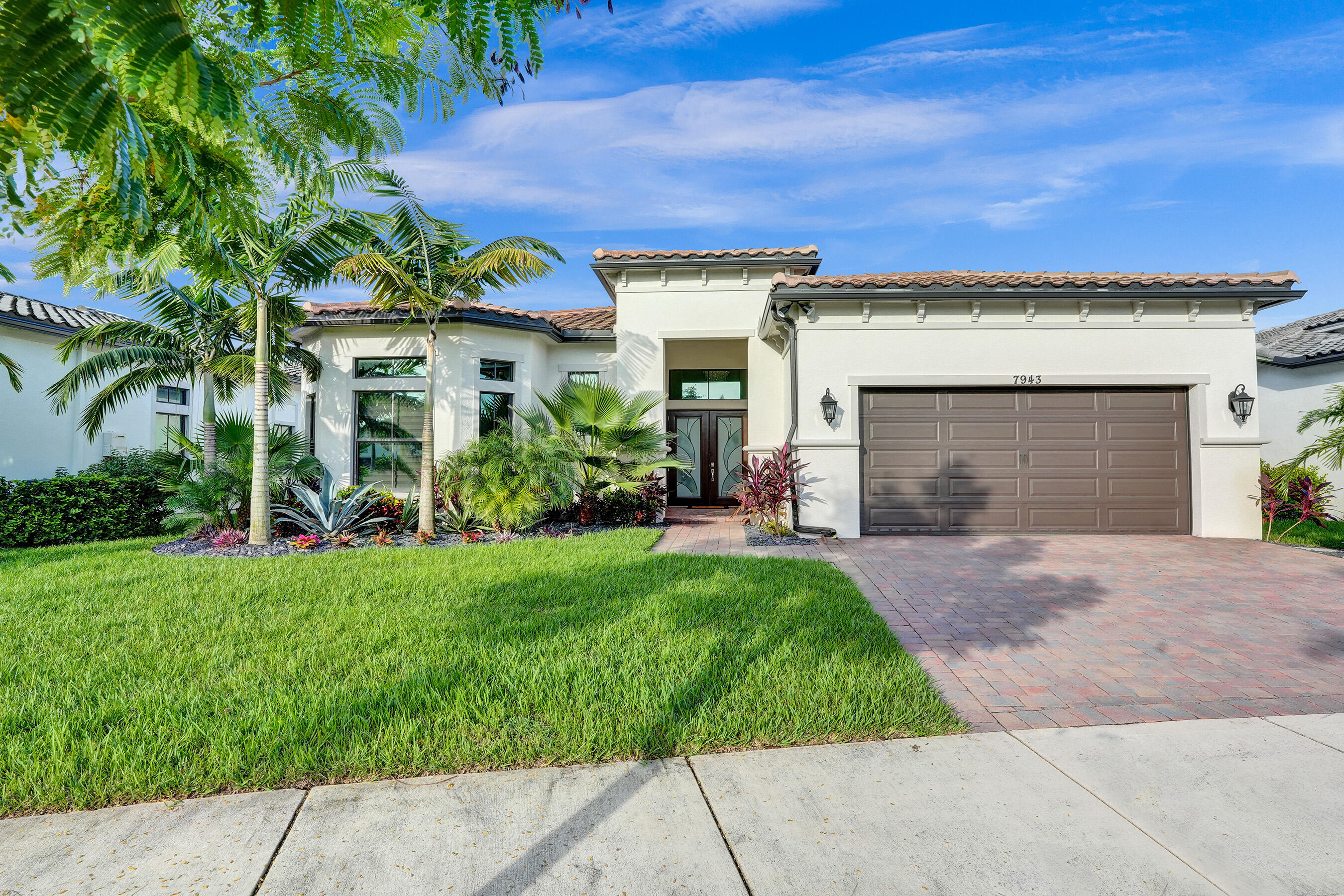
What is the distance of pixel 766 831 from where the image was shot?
2.38 m

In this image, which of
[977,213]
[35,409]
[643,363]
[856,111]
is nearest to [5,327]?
[35,409]

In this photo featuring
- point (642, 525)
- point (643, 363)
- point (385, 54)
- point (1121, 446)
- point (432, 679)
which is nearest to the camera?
point (385, 54)

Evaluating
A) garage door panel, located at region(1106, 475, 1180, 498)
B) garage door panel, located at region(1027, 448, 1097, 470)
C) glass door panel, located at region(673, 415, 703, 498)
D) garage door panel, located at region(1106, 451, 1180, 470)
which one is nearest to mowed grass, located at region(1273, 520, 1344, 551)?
garage door panel, located at region(1106, 475, 1180, 498)

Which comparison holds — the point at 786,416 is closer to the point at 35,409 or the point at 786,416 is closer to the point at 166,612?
the point at 166,612

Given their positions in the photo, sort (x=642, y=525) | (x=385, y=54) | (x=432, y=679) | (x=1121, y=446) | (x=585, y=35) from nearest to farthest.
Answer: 1. (x=385, y=54)
2. (x=585, y=35)
3. (x=432, y=679)
4. (x=1121, y=446)
5. (x=642, y=525)

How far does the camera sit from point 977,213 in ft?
40.9

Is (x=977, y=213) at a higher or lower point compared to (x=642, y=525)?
higher

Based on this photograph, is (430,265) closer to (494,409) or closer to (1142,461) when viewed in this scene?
(494,409)

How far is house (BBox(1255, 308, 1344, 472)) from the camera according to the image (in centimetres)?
1191

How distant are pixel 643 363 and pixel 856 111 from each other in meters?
6.01

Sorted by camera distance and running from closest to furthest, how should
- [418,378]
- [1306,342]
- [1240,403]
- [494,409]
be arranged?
[1240,403], [418,378], [494,409], [1306,342]

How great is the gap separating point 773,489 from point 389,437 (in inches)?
303

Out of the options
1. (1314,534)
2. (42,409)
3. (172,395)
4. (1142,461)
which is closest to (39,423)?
(42,409)

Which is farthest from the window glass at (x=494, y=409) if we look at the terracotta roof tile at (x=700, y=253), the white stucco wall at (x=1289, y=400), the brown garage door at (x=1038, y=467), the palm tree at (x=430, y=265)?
the white stucco wall at (x=1289, y=400)
